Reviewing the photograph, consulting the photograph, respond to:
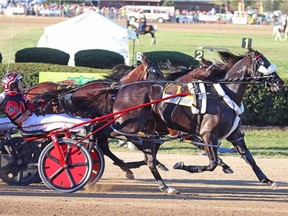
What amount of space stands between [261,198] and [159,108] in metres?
1.62

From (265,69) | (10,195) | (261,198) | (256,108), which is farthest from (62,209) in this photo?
(256,108)

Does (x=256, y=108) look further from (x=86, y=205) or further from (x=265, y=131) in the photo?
(x=86, y=205)

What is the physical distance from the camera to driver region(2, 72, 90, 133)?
8.09m

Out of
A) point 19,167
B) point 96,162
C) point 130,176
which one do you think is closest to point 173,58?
point 130,176

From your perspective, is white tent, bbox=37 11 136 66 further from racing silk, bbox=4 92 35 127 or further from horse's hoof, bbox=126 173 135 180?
racing silk, bbox=4 92 35 127

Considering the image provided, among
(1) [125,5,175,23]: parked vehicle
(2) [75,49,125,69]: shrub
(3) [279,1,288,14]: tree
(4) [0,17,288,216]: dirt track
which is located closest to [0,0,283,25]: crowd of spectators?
(3) [279,1,288,14]: tree

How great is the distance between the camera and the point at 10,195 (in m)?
7.77

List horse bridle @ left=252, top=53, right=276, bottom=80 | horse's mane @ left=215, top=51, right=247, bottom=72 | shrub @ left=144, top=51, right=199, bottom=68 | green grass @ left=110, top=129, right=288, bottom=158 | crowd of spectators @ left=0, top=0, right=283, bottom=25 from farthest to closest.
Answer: crowd of spectators @ left=0, top=0, right=283, bottom=25 → shrub @ left=144, top=51, right=199, bottom=68 → green grass @ left=110, top=129, right=288, bottom=158 → horse's mane @ left=215, top=51, right=247, bottom=72 → horse bridle @ left=252, top=53, right=276, bottom=80

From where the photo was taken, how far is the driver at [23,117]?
8094mm

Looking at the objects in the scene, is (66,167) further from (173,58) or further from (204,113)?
(173,58)

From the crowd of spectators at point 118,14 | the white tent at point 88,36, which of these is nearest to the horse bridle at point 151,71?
the white tent at point 88,36

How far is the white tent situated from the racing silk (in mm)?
15329

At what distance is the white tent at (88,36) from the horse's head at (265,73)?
583 inches

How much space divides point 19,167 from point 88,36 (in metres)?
15.7
